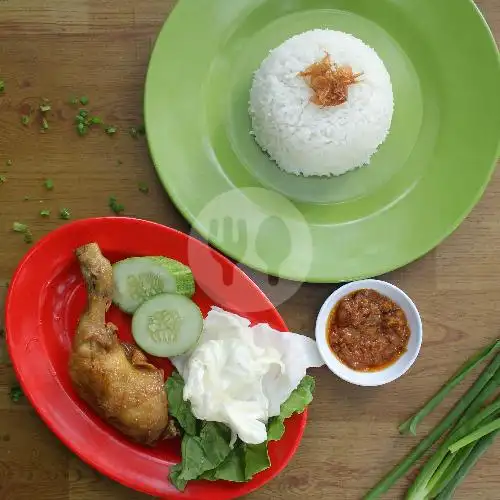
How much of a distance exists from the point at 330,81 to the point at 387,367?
117cm

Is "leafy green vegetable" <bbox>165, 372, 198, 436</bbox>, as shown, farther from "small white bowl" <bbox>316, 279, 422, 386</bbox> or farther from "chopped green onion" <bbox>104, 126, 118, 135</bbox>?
"chopped green onion" <bbox>104, 126, 118, 135</bbox>

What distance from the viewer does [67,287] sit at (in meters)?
2.64

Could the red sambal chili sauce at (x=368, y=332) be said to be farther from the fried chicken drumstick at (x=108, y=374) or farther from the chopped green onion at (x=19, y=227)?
the chopped green onion at (x=19, y=227)

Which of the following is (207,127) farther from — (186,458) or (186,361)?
(186,458)

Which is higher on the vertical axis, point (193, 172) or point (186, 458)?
point (193, 172)

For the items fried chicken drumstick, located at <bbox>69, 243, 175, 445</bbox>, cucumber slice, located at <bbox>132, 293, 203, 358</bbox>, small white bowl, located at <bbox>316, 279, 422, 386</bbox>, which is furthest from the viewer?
small white bowl, located at <bbox>316, 279, 422, 386</bbox>

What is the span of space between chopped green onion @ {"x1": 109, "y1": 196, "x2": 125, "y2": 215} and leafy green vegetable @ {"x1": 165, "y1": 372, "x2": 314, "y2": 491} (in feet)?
2.46

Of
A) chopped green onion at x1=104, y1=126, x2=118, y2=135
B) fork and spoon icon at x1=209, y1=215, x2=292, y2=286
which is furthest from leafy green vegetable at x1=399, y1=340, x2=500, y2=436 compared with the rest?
chopped green onion at x1=104, y1=126, x2=118, y2=135

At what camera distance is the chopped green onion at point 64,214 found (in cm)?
270

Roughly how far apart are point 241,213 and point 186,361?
64 centimetres

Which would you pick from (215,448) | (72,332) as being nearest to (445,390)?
(215,448)

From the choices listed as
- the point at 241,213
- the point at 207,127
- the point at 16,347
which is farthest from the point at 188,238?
the point at 16,347

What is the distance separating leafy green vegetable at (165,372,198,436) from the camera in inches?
101

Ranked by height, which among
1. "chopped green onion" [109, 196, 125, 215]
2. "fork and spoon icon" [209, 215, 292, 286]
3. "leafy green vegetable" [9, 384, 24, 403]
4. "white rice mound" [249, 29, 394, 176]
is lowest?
"leafy green vegetable" [9, 384, 24, 403]
